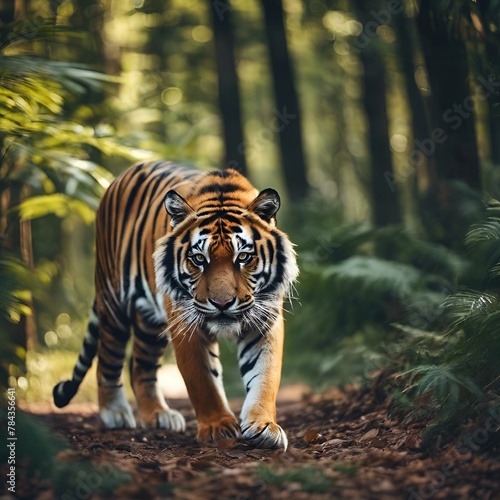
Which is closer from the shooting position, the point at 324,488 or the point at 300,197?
the point at 324,488

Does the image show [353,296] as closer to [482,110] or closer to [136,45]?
[482,110]

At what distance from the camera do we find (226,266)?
5.18m

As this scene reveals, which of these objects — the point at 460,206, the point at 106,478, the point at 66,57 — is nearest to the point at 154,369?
the point at 106,478

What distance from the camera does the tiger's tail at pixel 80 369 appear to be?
635cm

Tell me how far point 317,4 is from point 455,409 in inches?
463

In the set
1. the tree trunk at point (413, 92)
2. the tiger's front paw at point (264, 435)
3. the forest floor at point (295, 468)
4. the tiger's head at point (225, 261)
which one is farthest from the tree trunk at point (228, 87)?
the tiger's front paw at point (264, 435)

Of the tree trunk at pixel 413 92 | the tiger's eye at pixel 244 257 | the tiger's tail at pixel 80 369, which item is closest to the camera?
the tiger's eye at pixel 244 257

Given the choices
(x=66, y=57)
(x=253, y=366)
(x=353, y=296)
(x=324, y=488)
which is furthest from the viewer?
(x=66, y=57)

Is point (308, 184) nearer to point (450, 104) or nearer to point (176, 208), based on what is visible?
point (450, 104)

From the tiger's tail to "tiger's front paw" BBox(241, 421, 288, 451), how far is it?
1.99 meters

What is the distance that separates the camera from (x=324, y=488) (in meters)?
3.84

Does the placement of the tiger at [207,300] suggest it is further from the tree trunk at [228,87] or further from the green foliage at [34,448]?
the tree trunk at [228,87]

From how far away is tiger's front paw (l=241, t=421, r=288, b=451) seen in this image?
4910 millimetres

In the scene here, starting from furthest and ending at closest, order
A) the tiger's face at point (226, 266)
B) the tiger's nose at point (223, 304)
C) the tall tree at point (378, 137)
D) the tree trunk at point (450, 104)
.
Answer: the tall tree at point (378, 137)
the tree trunk at point (450, 104)
the tiger's face at point (226, 266)
the tiger's nose at point (223, 304)
